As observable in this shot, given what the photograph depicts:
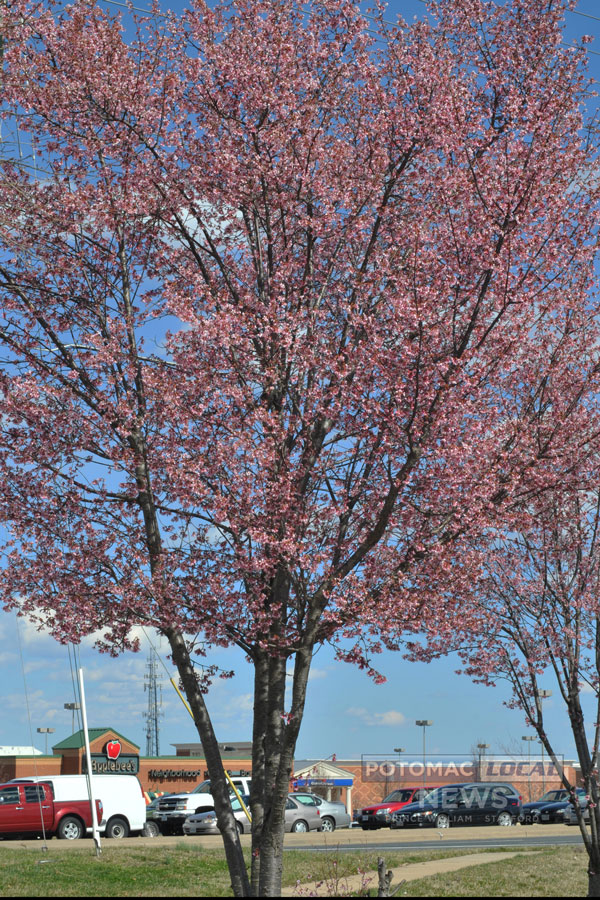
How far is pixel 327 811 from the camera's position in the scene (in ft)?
112

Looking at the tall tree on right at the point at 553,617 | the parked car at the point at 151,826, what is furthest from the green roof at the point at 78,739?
the tall tree on right at the point at 553,617

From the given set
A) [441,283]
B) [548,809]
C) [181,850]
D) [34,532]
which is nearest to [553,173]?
[441,283]

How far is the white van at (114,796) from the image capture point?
1038 inches

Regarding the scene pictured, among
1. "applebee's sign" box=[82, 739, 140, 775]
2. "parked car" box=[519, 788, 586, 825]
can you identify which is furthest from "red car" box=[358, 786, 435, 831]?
"applebee's sign" box=[82, 739, 140, 775]

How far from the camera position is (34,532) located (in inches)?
348

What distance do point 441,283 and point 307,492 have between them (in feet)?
7.69

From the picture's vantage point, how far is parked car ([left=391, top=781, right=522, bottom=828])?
1427 inches

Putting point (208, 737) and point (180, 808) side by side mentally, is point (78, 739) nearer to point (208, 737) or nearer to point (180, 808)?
point (180, 808)

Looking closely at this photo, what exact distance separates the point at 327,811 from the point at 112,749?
15349 mm

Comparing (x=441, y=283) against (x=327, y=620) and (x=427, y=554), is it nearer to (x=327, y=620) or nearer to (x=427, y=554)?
(x=427, y=554)

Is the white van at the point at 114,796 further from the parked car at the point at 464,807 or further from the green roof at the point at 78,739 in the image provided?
the green roof at the point at 78,739

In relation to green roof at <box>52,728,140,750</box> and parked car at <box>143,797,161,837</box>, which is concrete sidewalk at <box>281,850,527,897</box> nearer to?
parked car at <box>143,797,161,837</box>

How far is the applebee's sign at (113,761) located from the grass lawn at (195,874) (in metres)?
26.0

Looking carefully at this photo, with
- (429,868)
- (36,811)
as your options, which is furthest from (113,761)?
(429,868)
